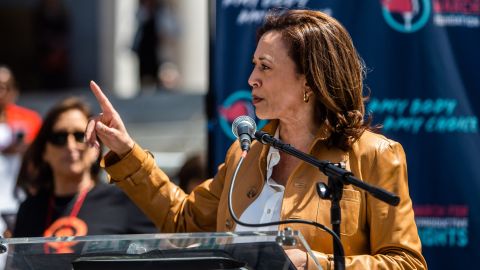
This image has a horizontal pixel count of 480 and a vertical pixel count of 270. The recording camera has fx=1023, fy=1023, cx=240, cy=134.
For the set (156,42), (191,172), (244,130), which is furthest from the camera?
(156,42)

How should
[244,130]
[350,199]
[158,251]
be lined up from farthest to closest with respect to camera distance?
1. [350,199]
2. [244,130]
3. [158,251]

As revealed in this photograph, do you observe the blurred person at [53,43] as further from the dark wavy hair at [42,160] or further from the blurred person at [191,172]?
the dark wavy hair at [42,160]

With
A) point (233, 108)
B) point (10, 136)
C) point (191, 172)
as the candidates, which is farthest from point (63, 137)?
point (10, 136)

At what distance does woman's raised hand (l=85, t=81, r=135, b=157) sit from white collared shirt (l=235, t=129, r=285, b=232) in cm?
57

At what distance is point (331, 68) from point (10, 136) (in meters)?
4.73

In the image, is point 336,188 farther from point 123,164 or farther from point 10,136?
point 10,136

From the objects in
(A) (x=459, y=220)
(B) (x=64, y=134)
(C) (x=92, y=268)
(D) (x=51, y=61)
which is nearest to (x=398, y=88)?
(A) (x=459, y=220)

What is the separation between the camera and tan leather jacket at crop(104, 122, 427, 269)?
141 inches

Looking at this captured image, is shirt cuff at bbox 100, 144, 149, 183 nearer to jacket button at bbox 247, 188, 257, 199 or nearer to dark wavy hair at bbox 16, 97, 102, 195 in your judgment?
jacket button at bbox 247, 188, 257, 199

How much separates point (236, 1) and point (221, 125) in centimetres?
61

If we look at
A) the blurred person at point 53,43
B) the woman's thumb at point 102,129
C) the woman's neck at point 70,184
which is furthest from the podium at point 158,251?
the blurred person at point 53,43

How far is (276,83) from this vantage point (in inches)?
150

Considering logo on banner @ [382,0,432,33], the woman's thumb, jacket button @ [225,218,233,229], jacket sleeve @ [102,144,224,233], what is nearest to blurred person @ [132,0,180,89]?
logo on banner @ [382,0,432,33]

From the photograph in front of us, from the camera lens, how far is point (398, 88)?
505 centimetres
